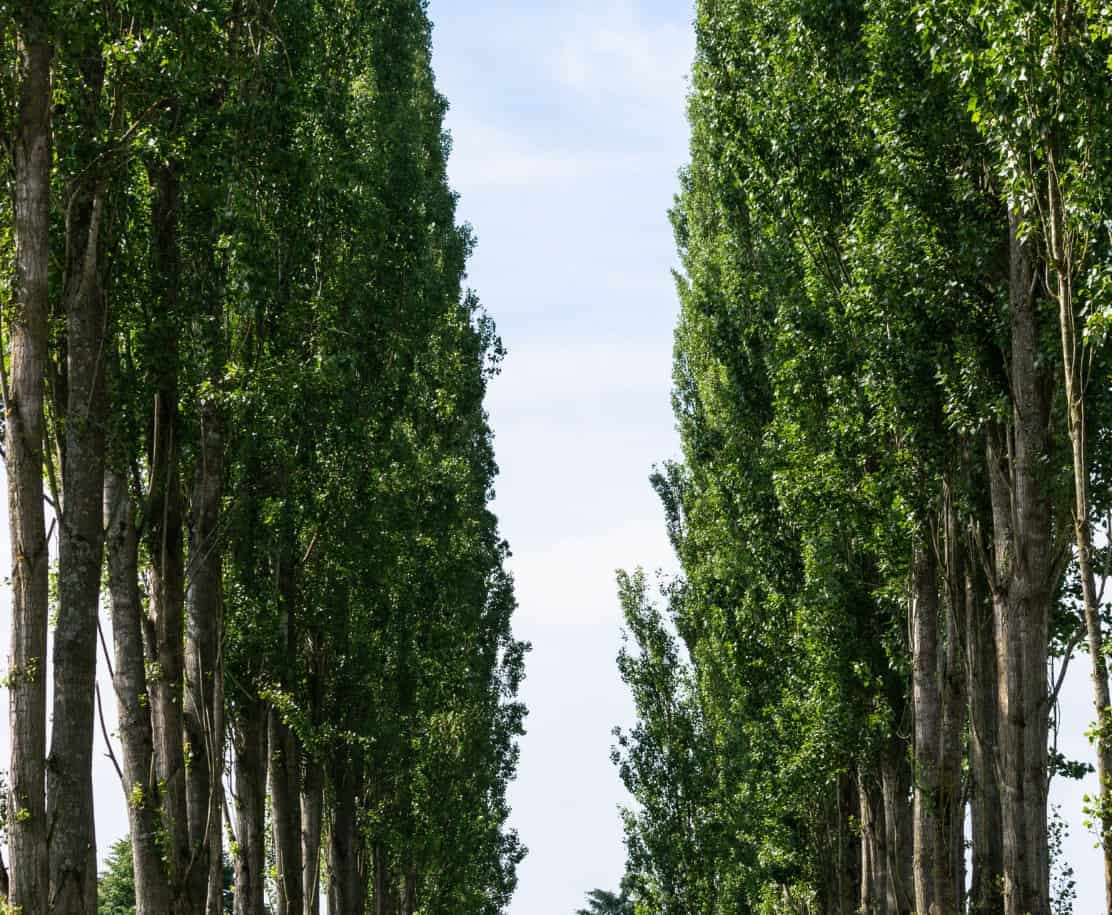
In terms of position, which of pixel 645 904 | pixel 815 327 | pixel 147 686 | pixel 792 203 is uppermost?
pixel 792 203

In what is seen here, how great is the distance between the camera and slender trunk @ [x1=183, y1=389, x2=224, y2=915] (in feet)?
43.7

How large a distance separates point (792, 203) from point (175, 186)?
6.88 meters

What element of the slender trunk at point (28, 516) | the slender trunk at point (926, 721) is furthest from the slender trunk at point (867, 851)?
the slender trunk at point (28, 516)

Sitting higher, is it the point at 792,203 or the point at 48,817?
the point at 792,203

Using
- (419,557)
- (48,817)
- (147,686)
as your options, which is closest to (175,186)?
(147,686)

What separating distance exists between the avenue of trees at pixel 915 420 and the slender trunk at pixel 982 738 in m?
0.04

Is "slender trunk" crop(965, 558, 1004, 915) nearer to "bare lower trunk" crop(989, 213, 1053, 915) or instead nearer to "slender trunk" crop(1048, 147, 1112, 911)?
"bare lower trunk" crop(989, 213, 1053, 915)

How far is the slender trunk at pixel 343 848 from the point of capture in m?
22.3

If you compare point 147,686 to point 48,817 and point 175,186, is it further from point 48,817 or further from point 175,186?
point 175,186

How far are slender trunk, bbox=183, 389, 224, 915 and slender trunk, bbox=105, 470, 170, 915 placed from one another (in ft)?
2.82

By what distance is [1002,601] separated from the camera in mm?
13469

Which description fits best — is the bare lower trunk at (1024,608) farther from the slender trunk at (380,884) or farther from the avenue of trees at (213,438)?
the slender trunk at (380,884)

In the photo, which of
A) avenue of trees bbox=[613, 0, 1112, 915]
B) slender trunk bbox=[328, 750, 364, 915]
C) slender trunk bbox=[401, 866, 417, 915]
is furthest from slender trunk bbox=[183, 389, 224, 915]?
slender trunk bbox=[401, 866, 417, 915]

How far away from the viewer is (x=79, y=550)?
423 inches
